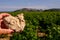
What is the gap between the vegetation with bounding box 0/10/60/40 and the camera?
8.66 m

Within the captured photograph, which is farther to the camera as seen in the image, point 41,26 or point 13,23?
point 41,26

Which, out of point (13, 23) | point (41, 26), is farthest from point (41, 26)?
point (13, 23)

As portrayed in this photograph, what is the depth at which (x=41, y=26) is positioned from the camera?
32.4 feet

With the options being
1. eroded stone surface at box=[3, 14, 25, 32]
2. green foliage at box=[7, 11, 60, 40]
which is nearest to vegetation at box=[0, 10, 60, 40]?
green foliage at box=[7, 11, 60, 40]

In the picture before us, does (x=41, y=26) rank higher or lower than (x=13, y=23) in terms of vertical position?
lower

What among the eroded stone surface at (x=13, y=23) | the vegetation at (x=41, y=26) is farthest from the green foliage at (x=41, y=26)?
the eroded stone surface at (x=13, y=23)

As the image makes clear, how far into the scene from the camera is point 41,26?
32.4 ft

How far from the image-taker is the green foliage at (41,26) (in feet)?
28.4

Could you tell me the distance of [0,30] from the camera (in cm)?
831

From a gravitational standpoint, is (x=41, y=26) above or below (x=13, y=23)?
below

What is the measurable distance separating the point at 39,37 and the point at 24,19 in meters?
1.32

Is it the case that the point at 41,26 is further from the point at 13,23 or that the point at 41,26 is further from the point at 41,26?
the point at 13,23

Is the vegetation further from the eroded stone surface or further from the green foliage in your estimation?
the eroded stone surface

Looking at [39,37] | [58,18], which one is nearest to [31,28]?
[39,37]
